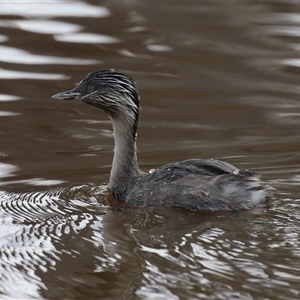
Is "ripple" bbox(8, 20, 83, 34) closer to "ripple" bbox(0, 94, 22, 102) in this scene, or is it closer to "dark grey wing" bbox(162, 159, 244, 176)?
"ripple" bbox(0, 94, 22, 102)

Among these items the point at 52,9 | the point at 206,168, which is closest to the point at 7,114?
the point at 52,9

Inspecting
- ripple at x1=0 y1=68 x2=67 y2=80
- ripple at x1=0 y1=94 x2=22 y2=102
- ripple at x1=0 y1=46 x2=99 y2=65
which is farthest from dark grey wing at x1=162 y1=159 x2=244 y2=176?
ripple at x1=0 y1=46 x2=99 y2=65

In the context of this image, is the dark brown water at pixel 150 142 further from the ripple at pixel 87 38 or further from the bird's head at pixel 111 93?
the bird's head at pixel 111 93

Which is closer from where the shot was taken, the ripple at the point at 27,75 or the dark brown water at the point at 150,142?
the dark brown water at the point at 150,142

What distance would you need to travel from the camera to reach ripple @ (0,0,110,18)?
11.7 meters

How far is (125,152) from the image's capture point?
7688 mm

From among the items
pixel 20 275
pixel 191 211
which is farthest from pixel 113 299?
pixel 191 211

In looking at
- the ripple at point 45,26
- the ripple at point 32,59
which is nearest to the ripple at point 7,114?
the ripple at point 32,59

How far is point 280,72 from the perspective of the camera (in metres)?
10.5

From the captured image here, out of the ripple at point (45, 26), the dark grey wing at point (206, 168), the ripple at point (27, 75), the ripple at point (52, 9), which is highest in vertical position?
the ripple at point (52, 9)

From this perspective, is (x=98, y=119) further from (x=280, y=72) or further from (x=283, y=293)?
(x=283, y=293)

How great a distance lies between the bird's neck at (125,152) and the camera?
300 inches

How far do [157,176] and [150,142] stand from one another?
169 centimetres

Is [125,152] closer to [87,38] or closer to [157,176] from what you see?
[157,176]
